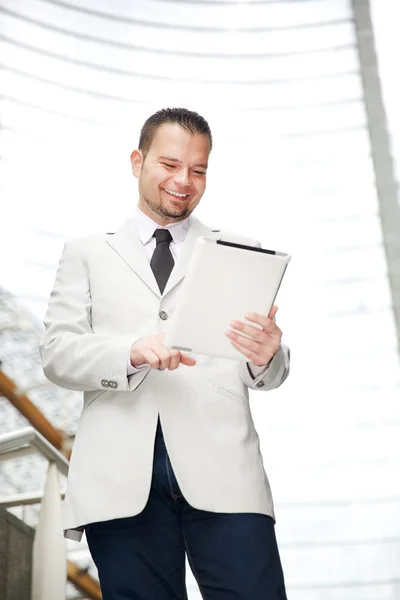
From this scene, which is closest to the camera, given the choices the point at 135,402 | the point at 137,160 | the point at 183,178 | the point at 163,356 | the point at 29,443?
the point at 163,356

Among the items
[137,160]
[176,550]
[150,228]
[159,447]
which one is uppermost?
[137,160]

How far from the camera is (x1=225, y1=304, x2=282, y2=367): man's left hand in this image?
3.77 ft

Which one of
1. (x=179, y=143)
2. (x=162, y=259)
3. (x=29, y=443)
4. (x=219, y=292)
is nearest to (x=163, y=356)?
(x=219, y=292)

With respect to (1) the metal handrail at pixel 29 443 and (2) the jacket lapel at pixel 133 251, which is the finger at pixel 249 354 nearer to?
(2) the jacket lapel at pixel 133 251

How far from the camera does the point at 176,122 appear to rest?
1.36 metres

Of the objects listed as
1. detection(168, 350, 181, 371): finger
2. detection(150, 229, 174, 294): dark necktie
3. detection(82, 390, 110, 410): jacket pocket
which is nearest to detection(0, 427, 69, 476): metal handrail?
detection(82, 390, 110, 410): jacket pocket

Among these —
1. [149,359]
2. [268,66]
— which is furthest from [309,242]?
[149,359]

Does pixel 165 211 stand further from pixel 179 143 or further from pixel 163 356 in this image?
pixel 163 356

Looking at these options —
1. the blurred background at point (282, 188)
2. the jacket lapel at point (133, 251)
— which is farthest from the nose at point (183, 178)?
the blurred background at point (282, 188)

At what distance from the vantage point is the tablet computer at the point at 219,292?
1.12 meters

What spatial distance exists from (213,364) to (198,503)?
0.77 ft

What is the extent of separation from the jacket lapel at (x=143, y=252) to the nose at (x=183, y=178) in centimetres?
9

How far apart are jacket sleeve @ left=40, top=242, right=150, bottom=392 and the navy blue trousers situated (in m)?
0.12

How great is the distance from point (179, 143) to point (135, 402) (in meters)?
0.45
